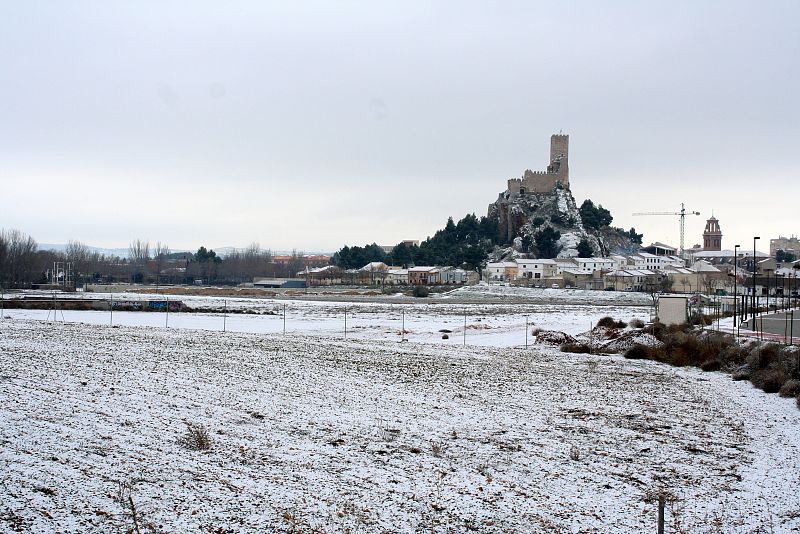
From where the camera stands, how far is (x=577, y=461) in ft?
34.6

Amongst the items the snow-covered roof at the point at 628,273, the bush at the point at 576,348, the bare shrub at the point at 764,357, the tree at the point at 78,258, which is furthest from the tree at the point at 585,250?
the bare shrub at the point at 764,357

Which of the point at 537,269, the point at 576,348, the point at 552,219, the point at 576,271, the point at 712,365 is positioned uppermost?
the point at 552,219

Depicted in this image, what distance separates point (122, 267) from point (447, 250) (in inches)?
2917

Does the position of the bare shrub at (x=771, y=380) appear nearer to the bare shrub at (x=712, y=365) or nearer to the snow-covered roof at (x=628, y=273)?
the bare shrub at (x=712, y=365)

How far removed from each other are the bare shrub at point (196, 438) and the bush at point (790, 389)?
44.7 ft

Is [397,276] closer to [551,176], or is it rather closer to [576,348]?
[551,176]

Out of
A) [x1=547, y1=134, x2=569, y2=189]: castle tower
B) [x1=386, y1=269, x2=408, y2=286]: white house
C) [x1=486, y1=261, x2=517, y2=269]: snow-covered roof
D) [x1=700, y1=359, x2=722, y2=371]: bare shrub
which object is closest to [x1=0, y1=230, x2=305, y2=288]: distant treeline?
[x1=386, y1=269, x2=408, y2=286]: white house

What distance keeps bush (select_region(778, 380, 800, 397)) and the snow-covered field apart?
0.55m

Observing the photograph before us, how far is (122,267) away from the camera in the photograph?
156000 millimetres

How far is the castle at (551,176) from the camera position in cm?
16388

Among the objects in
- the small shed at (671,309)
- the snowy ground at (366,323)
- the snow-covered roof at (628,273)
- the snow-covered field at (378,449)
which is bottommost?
the snowy ground at (366,323)

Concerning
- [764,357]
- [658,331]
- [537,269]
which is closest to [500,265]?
[537,269]

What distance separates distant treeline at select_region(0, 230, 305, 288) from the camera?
320ft

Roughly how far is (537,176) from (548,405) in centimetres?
15496
